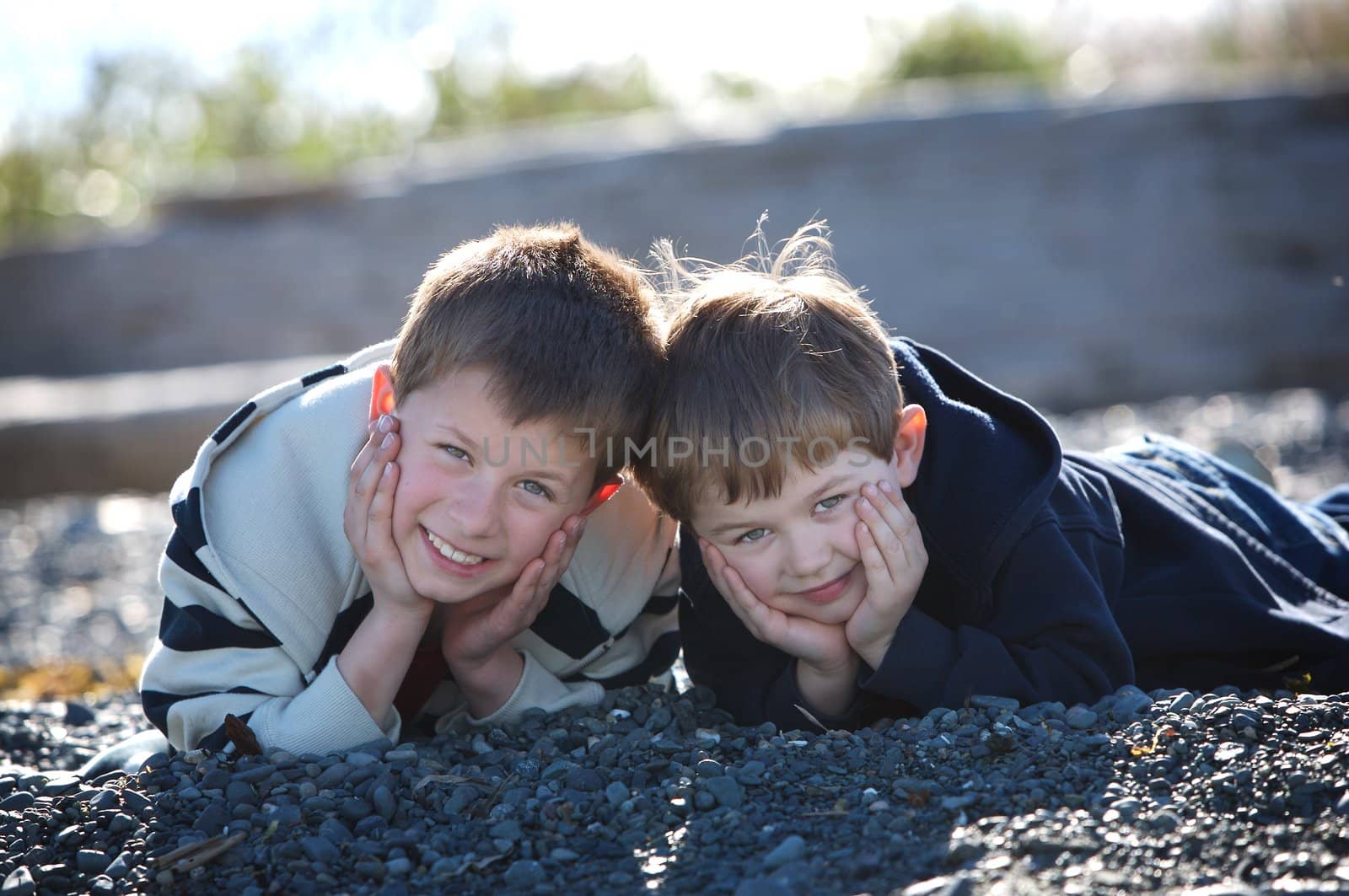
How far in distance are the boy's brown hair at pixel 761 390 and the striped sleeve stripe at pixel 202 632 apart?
922 millimetres

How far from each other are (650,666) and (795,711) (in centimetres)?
47

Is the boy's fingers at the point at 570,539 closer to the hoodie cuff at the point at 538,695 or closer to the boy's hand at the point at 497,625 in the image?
the boy's hand at the point at 497,625

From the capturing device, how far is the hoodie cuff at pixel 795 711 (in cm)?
278

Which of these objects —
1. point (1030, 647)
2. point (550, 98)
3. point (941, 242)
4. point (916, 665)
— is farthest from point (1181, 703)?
point (550, 98)

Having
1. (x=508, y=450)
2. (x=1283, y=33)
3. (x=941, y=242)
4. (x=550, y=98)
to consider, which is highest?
(x=550, y=98)

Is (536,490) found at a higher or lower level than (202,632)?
higher

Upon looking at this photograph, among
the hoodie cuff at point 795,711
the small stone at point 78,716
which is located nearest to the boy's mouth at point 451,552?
the hoodie cuff at point 795,711

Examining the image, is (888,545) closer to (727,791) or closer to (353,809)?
(727,791)

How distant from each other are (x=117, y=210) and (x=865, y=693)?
1146 centimetres

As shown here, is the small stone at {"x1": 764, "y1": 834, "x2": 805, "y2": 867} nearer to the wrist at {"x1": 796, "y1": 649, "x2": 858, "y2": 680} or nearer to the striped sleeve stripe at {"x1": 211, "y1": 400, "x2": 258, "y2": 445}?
Result: the wrist at {"x1": 796, "y1": 649, "x2": 858, "y2": 680}

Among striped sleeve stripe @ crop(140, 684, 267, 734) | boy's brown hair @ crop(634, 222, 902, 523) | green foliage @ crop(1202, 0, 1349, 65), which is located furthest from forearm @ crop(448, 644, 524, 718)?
green foliage @ crop(1202, 0, 1349, 65)

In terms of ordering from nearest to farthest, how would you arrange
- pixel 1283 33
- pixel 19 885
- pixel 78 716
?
pixel 19 885, pixel 78 716, pixel 1283 33

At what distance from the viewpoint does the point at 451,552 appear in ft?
8.48

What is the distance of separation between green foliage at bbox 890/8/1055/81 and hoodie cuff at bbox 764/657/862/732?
10.8 metres
